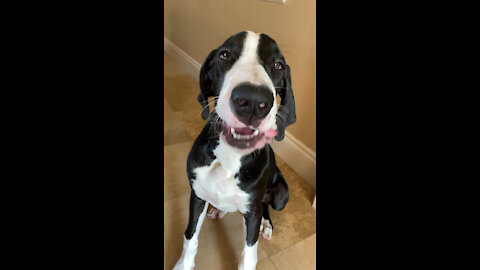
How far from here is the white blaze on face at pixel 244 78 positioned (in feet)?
2.99

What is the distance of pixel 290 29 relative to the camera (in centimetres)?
193

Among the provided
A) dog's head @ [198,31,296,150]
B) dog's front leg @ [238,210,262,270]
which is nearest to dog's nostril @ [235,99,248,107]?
dog's head @ [198,31,296,150]

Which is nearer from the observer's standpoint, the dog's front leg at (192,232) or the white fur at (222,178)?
the white fur at (222,178)

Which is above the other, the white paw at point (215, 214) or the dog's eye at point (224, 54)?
the dog's eye at point (224, 54)

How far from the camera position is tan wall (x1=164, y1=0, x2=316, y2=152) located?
5.99 ft

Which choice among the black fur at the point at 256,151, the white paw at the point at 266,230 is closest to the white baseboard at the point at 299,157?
the white paw at the point at 266,230

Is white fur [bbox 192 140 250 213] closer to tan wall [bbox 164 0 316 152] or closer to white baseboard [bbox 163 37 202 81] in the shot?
tan wall [bbox 164 0 316 152]

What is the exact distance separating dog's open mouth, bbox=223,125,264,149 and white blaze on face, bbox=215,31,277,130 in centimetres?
9

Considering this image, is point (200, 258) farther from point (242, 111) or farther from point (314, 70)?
point (314, 70)

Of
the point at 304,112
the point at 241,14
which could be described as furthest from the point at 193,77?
the point at 304,112

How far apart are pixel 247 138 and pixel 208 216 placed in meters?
0.91

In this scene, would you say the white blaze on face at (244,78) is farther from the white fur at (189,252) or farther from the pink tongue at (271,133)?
the white fur at (189,252)

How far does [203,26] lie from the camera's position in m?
3.18

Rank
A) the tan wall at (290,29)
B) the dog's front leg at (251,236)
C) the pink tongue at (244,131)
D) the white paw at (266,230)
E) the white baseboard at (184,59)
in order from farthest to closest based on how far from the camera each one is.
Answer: the white baseboard at (184,59) → the tan wall at (290,29) → the white paw at (266,230) → the dog's front leg at (251,236) → the pink tongue at (244,131)
